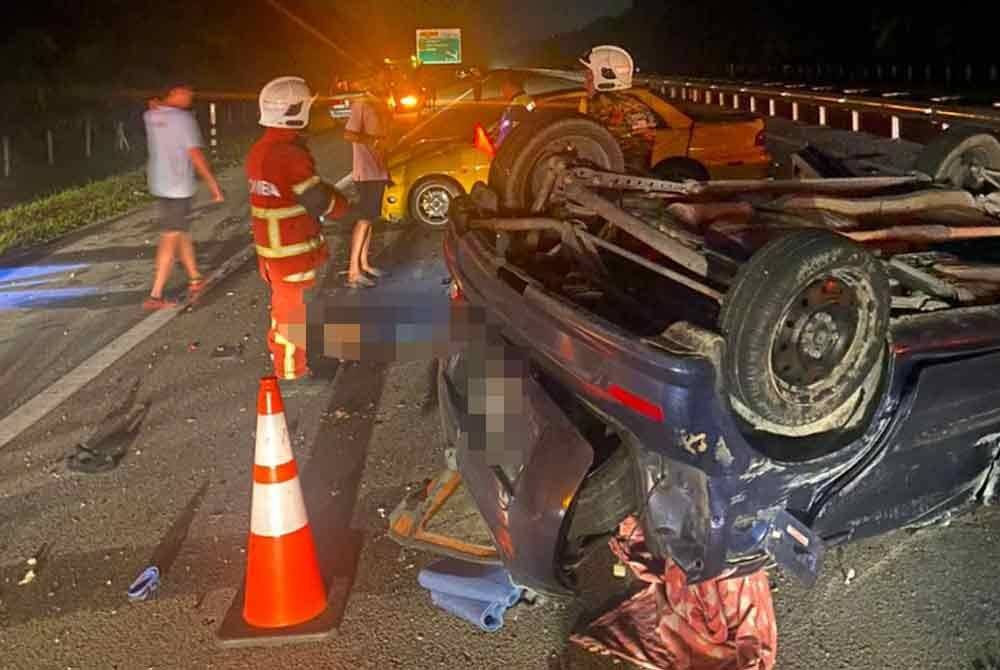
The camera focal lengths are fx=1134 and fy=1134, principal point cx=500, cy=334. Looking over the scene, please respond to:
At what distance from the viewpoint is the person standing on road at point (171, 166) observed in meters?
8.71

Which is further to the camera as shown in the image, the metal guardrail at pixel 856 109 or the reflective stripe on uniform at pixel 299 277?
the metal guardrail at pixel 856 109

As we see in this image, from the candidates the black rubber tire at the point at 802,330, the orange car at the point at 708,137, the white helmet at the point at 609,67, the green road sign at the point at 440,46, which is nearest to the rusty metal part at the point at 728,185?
the black rubber tire at the point at 802,330

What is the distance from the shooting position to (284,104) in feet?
19.7

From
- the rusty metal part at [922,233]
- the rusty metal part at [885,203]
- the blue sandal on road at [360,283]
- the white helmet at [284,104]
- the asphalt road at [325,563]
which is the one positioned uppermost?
the white helmet at [284,104]

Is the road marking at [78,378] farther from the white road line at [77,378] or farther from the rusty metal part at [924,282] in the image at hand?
the rusty metal part at [924,282]

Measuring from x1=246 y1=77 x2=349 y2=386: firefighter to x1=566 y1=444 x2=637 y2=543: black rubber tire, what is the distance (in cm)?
312

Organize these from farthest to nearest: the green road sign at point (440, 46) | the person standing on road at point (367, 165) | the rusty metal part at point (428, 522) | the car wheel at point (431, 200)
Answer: the green road sign at point (440, 46)
the car wheel at point (431, 200)
the person standing on road at point (367, 165)
the rusty metal part at point (428, 522)

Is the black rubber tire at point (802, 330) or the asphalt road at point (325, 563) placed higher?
the black rubber tire at point (802, 330)

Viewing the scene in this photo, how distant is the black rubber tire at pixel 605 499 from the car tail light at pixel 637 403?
346mm

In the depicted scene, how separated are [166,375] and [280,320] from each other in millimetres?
985

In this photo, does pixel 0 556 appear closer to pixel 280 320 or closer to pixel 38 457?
pixel 38 457

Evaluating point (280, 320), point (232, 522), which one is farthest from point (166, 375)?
point (232, 522)

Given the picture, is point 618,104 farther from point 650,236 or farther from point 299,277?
point 650,236

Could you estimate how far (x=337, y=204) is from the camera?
6.30 meters
